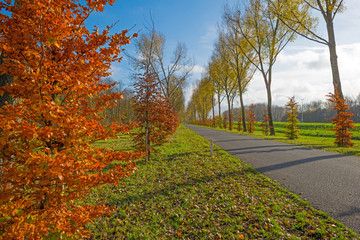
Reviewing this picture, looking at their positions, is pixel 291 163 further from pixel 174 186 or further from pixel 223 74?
pixel 223 74

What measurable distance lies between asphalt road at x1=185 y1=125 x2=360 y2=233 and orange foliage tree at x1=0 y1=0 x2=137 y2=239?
4.77m

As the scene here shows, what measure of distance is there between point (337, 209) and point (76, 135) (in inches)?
222

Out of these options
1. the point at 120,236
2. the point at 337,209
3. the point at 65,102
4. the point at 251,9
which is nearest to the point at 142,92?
the point at 65,102

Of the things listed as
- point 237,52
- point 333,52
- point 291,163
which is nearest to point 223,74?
point 237,52

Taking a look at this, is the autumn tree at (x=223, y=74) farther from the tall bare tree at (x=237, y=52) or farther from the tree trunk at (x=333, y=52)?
the tree trunk at (x=333, y=52)

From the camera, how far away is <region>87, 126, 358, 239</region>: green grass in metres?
3.56

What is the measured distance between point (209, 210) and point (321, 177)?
4139mm

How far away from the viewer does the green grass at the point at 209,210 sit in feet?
11.7

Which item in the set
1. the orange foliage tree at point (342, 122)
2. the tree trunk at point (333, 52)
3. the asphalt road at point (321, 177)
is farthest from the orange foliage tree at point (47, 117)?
the tree trunk at point (333, 52)

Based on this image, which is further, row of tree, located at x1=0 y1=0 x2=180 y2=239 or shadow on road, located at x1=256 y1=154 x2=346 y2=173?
shadow on road, located at x1=256 y1=154 x2=346 y2=173

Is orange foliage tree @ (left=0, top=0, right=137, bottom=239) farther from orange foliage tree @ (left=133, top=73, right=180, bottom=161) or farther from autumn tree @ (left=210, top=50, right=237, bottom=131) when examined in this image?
autumn tree @ (left=210, top=50, right=237, bottom=131)

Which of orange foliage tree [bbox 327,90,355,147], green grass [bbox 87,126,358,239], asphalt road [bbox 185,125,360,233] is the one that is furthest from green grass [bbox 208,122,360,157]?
green grass [bbox 87,126,358,239]

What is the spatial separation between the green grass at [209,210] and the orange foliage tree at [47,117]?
5.20 feet

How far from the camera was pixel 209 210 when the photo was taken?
446cm
